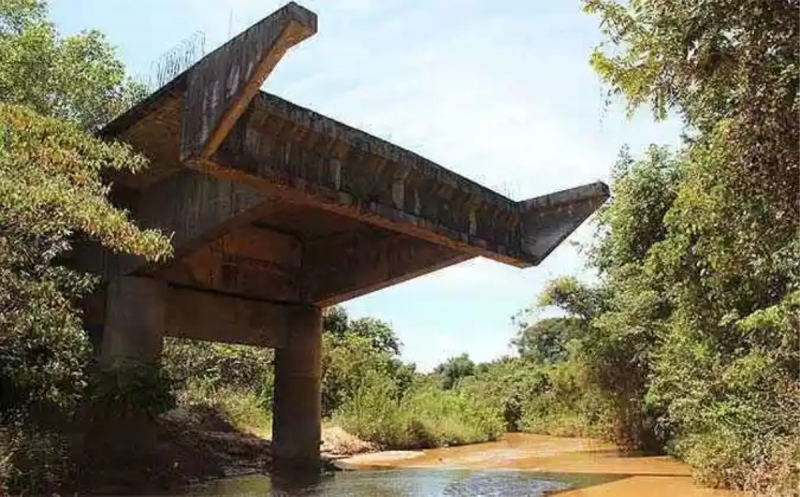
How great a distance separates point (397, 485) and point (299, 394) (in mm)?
5070

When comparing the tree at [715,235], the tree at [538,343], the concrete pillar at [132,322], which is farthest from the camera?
the tree at [538,343]

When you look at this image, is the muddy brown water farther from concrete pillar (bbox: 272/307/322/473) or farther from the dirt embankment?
concrete pillar (bbox: 272/307/322/473)

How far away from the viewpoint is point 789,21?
5.80m

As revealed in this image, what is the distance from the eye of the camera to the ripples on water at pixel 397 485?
12078mm

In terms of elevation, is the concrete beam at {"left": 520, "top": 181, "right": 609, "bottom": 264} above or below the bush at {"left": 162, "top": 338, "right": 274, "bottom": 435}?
above

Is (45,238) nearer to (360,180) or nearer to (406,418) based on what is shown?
(360,180)

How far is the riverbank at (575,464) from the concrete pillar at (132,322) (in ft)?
18.9

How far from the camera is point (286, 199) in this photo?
11414mm

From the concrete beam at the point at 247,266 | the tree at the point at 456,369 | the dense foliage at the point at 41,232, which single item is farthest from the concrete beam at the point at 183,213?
the tree at the point at 456,369

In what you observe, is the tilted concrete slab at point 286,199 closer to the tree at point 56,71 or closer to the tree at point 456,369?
the tree at point 56,71

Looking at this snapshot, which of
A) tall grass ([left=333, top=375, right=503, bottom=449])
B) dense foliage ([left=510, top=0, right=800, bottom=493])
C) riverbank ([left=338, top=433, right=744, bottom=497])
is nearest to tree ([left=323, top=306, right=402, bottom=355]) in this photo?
tall grass ([left=333, top=375, right=503, bottom=449])

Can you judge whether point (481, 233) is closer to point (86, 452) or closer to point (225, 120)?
point (225, 120)

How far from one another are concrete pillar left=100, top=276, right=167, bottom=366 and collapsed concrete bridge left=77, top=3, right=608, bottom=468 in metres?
0.02

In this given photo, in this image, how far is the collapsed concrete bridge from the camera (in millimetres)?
10172
